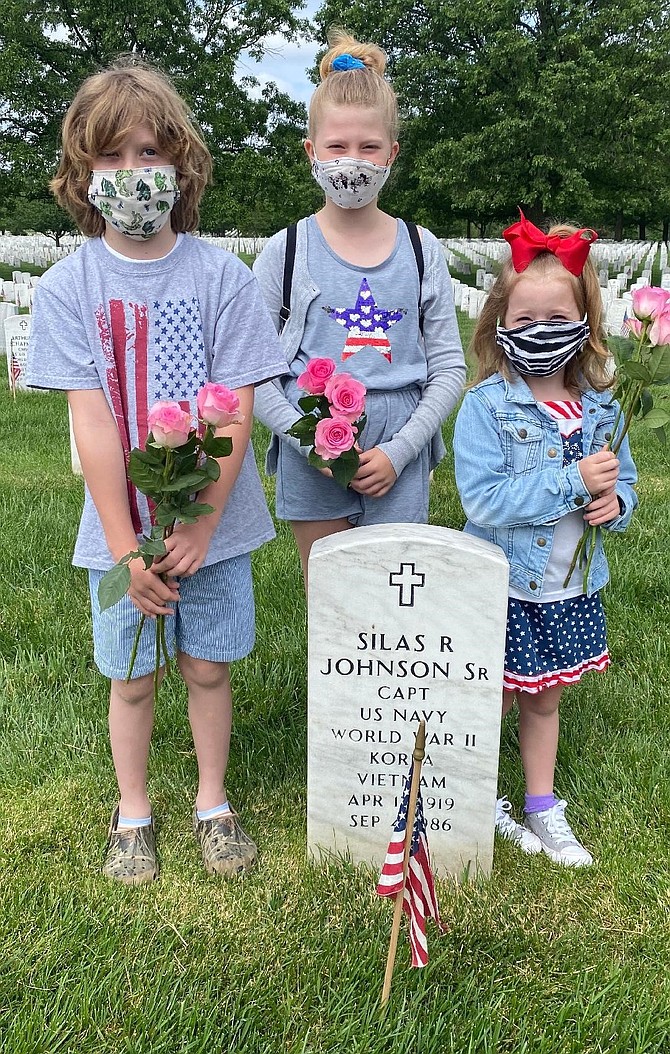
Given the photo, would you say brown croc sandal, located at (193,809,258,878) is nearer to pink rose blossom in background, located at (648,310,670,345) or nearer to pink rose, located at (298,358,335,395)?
pink rose, located at (298,358,335,395)

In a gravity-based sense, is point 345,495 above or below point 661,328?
below

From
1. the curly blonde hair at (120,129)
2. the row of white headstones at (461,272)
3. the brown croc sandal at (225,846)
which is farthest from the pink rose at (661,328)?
the brown croc sandal at (225,846)

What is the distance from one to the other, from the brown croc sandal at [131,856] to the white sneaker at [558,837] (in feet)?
3.60

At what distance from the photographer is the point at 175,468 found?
80.0 inches

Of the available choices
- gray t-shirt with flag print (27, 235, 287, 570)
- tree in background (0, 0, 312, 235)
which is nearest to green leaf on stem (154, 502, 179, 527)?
gray t-shirt with flag print (27, 235, 287, 570)

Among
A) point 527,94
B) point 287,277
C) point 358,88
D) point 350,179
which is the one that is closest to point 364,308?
point 287,277

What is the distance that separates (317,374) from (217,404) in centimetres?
39

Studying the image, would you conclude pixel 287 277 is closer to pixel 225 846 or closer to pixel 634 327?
pixel 634 327

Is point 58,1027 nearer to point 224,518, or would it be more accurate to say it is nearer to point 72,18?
point 224,518

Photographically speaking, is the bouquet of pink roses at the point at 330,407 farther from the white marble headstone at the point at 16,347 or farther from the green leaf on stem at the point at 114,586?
the white marble headstone at the point at 16,347

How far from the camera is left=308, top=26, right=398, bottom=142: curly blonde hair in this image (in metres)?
2.42

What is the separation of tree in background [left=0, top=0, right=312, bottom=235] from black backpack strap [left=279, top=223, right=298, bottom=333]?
20041 mm

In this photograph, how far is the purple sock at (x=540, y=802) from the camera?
2645 millimetres

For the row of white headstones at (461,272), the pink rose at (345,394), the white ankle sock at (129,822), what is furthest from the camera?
the row of white headstones at (461,272)
